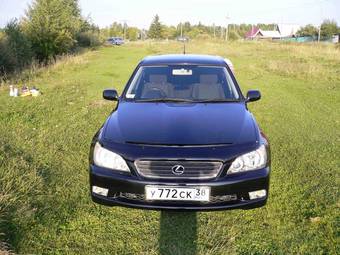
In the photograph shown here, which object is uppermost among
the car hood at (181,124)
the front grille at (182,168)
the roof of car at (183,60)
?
the roof of car at (183,60)

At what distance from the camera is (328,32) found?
78750mm

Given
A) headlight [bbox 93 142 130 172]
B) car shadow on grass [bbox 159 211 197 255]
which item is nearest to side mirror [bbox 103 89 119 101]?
headlight [bbox 93 142 130 172]

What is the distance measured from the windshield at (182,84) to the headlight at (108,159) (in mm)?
1354

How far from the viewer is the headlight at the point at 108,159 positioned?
3320 mm

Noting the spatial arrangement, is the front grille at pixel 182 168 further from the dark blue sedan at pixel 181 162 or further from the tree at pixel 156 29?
the tree at pixel 156 29

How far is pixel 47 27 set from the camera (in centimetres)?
2884

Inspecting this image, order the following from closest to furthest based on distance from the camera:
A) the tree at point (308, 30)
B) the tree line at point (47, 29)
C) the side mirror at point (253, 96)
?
the side mirror at point (253, 96)
the tree line at point (47, 29)
the tree at point (308, 30)

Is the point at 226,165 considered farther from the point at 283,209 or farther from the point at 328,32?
the point at 328,32

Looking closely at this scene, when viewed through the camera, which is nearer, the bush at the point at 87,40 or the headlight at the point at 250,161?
the headlight at the point at 250,161

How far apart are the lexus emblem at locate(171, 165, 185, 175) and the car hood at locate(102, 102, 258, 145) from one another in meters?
0.25

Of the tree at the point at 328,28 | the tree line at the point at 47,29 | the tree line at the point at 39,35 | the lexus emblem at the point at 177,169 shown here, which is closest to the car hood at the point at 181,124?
the lexus emblem at the point at 177,169

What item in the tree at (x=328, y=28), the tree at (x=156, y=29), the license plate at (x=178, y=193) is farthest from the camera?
the tree at (x=156, y=29)

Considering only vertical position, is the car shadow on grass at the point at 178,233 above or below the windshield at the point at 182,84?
below

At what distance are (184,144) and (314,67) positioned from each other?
17316 millimetres
